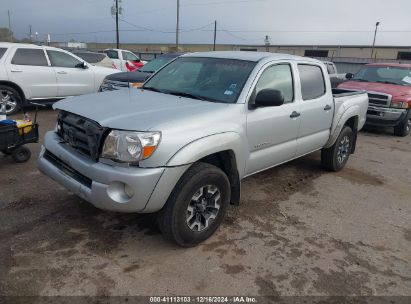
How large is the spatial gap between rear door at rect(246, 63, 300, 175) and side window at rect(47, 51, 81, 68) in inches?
281

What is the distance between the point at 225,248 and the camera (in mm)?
3430

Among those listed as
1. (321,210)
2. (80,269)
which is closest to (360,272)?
(321,210)

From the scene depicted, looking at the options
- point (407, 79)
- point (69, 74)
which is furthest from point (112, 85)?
point (407, 79)

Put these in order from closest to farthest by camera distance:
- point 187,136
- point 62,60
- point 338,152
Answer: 1. point 187,136
2. point 338,152
3. point 62,60

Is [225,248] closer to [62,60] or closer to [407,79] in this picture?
[62,60]

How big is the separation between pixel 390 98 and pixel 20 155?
8357mm

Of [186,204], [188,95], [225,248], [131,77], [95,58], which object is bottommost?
[225,248]

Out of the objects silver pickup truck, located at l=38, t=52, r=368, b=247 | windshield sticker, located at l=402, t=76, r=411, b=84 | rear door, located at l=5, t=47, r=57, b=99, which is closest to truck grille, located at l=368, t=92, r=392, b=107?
windshield sticker, located at l=402, t=76, r=411, b=84

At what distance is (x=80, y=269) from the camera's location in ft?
9.75

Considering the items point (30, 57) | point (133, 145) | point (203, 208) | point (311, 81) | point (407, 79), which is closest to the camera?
point (133, 145)

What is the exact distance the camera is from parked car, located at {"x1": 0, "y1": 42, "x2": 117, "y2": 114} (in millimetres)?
8500

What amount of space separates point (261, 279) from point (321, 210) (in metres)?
1.77

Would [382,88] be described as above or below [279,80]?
below

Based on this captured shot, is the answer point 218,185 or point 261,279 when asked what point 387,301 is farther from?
point 218,185
